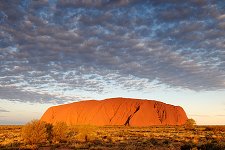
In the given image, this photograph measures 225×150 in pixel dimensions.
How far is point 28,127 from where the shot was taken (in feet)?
80.6

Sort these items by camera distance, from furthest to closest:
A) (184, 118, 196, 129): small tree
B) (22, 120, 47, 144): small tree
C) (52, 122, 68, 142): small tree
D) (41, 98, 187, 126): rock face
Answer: (41, 98, 187, 126): rock face
(184, 118, 196, 129): small tree
(52, 122, 68, 142): small tree
(22, 120, 47, 144): small tree

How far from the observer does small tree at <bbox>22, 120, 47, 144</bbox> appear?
24.2m

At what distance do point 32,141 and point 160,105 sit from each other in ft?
234

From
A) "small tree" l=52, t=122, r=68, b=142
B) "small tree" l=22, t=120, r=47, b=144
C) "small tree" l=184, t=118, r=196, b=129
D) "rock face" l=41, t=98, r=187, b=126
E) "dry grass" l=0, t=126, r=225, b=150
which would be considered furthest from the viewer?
"rock face" l=41, t=98, r=187, b=126

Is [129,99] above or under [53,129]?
above

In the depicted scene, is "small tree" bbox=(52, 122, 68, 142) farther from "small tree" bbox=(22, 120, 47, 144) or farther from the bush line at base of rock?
"small tree" bbox=(22, 120, 47, 144)

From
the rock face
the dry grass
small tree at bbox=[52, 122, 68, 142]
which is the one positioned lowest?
the dry grass

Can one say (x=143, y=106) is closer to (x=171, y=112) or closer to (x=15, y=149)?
(x=171, y=112)

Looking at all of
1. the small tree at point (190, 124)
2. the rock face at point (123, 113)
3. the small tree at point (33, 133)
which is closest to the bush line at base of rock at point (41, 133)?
the small tree at point (33, 133)

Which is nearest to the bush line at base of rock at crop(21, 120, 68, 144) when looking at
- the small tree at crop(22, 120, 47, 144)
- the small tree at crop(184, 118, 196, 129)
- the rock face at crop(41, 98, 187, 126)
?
the small tree at crop(22, 120, 47, 144)

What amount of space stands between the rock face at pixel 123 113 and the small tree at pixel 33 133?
56.2 meters

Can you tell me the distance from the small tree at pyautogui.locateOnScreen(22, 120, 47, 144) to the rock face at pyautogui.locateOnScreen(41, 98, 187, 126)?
56.2 meters

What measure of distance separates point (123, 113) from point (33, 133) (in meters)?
63.0

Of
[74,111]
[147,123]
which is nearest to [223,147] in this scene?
[147,123]
